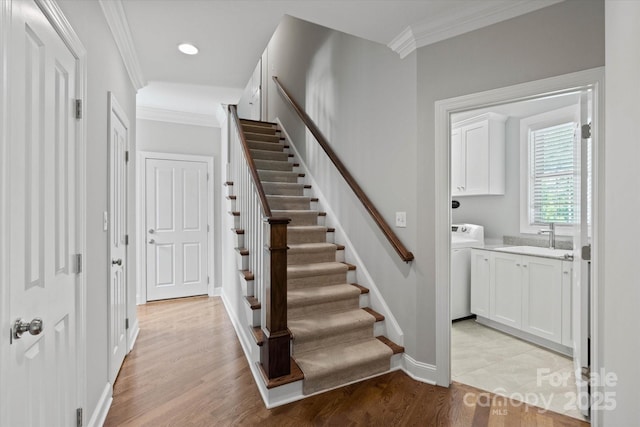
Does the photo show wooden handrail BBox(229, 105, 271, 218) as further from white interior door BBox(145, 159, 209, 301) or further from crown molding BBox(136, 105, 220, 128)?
white interior door BBox(145, 159, 209, 301)

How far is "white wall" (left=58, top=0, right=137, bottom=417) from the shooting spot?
1694 mm

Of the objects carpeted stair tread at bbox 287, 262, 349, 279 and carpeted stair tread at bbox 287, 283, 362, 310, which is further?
carpeted stair tread at bbox 287, 262, 349, 279

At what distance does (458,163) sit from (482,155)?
35 cm

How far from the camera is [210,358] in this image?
267 centimetres

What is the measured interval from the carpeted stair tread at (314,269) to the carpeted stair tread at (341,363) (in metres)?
0.66

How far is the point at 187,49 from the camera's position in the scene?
2.72 meters

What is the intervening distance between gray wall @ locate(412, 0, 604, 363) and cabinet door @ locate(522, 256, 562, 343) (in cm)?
138

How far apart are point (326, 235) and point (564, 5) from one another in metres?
2.60

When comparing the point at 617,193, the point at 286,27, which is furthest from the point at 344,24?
the point at 286,27

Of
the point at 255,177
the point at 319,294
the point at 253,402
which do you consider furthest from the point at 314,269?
the point at 253,402

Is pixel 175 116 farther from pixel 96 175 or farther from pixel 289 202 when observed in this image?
pixel 96 175

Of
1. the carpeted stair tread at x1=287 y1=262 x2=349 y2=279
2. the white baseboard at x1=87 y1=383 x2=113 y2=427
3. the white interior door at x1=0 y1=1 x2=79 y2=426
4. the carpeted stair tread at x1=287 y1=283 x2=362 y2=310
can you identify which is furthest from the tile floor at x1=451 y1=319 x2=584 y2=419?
the white interior door at x1=0 y1=1 x2=79 y2=426

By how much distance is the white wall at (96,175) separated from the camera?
169cm

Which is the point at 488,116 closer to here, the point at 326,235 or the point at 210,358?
the point at 326,235
